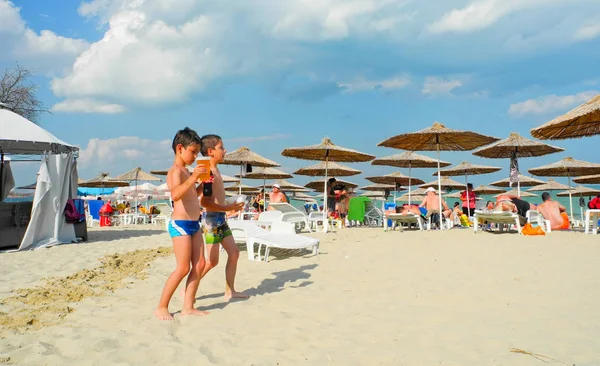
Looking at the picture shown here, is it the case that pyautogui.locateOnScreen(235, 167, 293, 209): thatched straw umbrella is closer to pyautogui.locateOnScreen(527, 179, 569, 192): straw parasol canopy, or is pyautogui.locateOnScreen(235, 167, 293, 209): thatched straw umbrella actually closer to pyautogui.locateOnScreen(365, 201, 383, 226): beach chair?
pyautogui.locateOnScreen(365, 201, 383, 226): beach chair

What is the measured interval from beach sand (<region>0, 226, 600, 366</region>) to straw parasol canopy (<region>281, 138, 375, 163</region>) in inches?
253

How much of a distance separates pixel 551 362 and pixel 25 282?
4990mm

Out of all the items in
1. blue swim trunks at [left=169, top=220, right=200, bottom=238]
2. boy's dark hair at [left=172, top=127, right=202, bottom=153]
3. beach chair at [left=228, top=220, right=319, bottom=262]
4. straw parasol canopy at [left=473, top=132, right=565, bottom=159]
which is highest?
straw parasol canopy at [left=473, top=132, right=565, bottom=159]

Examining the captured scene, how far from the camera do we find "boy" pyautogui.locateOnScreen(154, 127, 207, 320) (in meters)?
3.02

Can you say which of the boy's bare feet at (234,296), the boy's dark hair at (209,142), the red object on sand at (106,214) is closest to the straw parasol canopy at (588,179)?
the boy's bare feet at (234,296)

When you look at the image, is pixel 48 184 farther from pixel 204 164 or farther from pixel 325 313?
pixel 325 313

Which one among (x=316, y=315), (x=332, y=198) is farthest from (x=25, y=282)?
(x=332, y=198)

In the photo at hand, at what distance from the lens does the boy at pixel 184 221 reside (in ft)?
9.92

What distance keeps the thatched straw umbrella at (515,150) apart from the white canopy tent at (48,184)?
1077 cm

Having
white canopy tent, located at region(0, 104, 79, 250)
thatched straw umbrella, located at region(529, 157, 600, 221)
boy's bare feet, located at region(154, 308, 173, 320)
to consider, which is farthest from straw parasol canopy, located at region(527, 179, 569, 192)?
boy's bare feet, located at region(154, 308, 173, 320)

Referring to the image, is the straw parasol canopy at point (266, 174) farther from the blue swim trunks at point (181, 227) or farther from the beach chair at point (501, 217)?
the blue swim trunks at point (181, 227)

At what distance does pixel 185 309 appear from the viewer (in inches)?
127

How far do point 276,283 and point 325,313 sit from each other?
51.3 inches

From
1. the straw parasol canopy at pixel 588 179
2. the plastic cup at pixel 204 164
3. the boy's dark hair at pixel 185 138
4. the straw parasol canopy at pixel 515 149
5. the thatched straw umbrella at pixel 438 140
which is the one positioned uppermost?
the thatched straw umbrella at pixel 438 140
